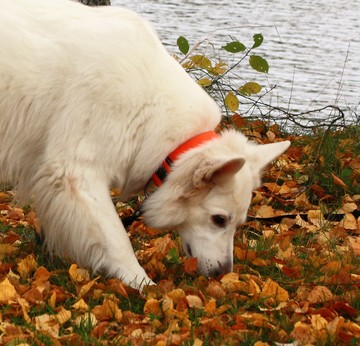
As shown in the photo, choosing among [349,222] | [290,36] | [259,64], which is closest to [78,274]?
[349,222]

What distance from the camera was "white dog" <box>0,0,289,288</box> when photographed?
17.4 feet

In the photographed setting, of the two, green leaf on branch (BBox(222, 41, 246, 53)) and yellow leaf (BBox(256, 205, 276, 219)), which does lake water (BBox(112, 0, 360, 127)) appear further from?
yellow leaf (BBox(256, 205, 276, 219))

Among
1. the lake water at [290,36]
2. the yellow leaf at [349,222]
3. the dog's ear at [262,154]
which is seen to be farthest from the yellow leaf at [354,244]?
the lake water at [290,36]

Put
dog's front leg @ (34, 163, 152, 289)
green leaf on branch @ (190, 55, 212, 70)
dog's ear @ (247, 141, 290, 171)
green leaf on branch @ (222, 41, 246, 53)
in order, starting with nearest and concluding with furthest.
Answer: dog's front leg @ (34, 163, 152, 289)
dog's ear @ (247, 141, 290, 171)
green leaf on branch @ (222, 41, 246, 53)
green leaf on branch @ (190, 55, 212, 70)

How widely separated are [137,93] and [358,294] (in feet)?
5.78

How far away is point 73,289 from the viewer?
16.9ft

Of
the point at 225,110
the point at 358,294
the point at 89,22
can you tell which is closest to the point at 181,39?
the point at 225,110

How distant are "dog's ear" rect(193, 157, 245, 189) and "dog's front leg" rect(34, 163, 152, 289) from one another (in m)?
0.57

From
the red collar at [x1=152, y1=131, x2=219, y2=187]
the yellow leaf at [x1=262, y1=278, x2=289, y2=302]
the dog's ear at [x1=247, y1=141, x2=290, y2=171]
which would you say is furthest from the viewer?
the dog's ear at [x1=247, y1=141, x2=290, y2=171]

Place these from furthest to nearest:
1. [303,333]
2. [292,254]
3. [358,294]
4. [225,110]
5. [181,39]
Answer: [225,110] → [181,39] → [292,254] → [358,294] → [303,333]

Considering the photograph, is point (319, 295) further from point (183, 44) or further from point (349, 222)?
point (183, 44)

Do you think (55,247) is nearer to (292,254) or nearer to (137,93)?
(137,93)

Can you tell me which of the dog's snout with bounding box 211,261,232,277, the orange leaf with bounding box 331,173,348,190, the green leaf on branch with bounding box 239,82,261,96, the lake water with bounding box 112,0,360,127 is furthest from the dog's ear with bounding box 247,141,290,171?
the lake water with bounding box 112,0,360,127

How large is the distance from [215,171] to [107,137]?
68 centimetres
